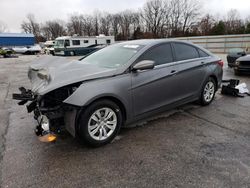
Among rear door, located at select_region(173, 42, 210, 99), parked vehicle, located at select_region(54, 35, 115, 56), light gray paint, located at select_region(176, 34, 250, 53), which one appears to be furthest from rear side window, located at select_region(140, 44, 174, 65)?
parked vehicle, located at select_region(54, 35, 115, 56)

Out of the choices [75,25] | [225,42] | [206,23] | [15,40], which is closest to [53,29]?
[75,25]

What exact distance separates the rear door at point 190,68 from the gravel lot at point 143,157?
0.63m

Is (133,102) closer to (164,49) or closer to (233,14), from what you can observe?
(164,49)

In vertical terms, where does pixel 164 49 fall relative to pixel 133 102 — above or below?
above

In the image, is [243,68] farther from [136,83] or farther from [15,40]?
[15,40]

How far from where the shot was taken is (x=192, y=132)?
332 centimetres

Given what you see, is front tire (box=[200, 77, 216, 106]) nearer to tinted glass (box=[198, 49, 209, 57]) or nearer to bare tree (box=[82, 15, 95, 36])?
tinted glass (box=[198, 49, 209, 57])

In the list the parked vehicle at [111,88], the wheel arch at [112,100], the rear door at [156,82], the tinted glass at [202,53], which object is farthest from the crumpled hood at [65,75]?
the tinted glass at [202,53]

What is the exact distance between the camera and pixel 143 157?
8.64 feet

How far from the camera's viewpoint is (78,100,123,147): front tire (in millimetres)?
2662

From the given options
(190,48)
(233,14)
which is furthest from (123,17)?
(190,48)

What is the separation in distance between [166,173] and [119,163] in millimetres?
597

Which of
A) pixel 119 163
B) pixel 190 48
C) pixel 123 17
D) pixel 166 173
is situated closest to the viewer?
pixel 166 173

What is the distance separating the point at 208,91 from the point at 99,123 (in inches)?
115
